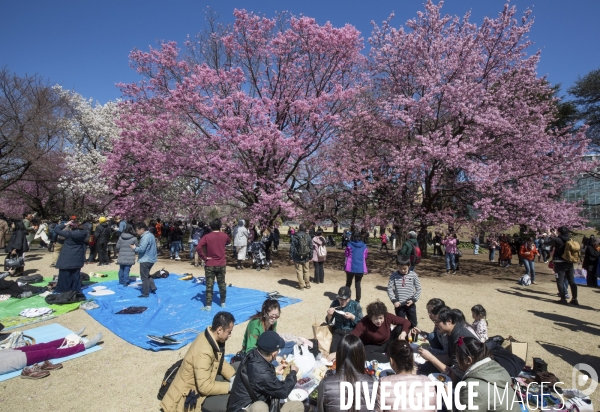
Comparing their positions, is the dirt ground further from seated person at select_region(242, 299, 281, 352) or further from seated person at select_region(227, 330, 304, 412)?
seated person at select_region(227, 330, 304, 412)

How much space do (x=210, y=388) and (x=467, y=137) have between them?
13446 mm

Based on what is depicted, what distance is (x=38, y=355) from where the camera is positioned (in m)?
4.68

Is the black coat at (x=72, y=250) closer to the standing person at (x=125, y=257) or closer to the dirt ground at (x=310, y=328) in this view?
the dirt ground at (x=310, y=328)

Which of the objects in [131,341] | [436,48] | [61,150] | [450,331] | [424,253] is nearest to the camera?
[450,331]

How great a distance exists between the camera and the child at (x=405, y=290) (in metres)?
5.61

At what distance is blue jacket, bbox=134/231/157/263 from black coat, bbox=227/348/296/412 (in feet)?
20.3

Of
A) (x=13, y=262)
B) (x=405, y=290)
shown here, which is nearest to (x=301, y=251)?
(x=405, y=290)

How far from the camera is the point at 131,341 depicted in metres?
5.62

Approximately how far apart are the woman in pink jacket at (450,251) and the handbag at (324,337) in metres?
9.17

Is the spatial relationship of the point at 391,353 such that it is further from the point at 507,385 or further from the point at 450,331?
the point at 450,331

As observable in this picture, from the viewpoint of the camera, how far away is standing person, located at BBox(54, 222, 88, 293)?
7.56 metres

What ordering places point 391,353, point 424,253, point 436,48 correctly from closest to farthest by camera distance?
1. point 391,353
2. point 436,48
3. point 424,253

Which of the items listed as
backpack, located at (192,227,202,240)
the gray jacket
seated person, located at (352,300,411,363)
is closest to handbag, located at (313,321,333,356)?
seated person, located at (352,300,411,363)

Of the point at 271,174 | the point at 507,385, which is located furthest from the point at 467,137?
the point at 507,385
